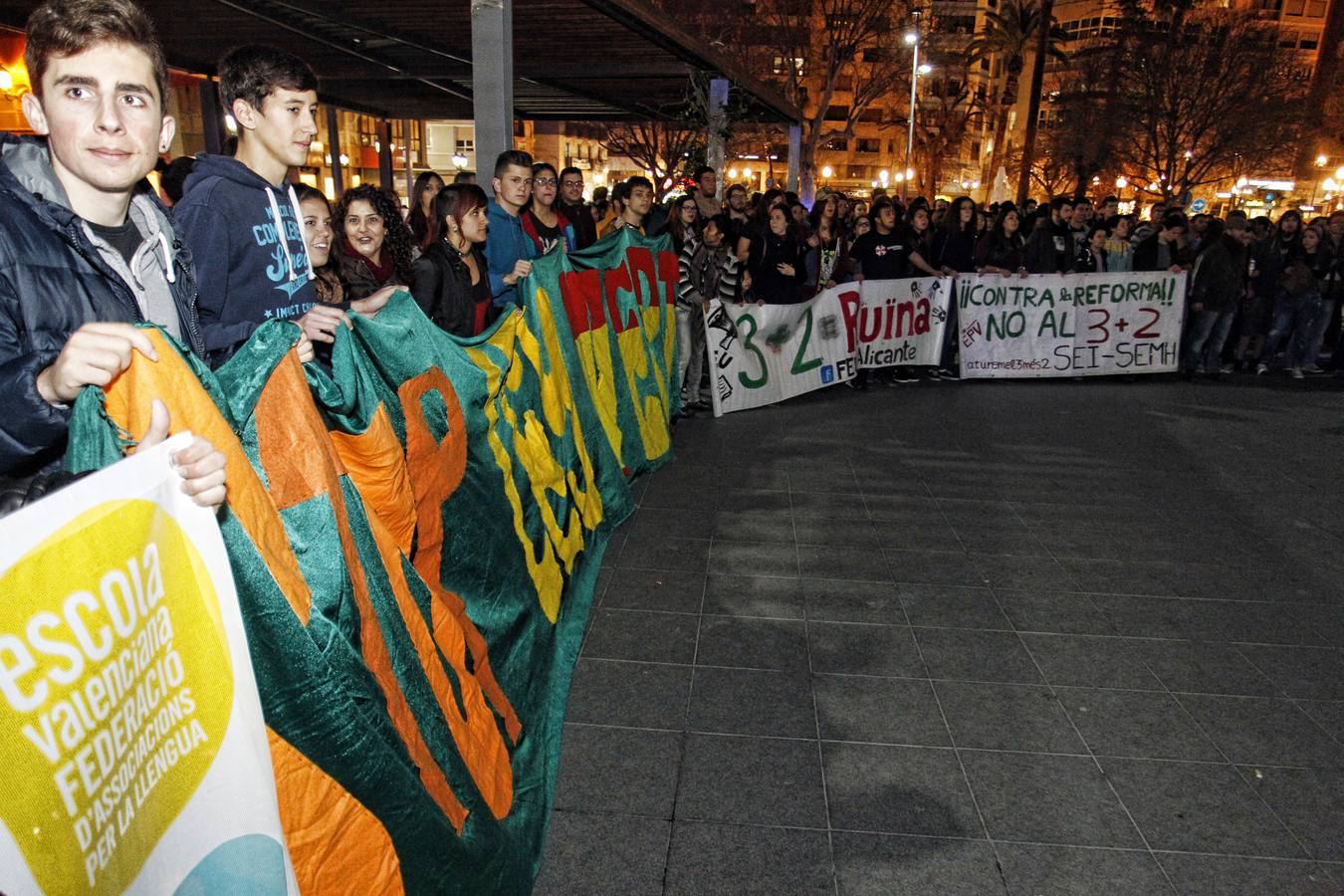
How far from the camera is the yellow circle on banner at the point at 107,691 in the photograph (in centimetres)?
104

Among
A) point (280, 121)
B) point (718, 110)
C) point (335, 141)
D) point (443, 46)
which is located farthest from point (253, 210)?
point (335, 141)

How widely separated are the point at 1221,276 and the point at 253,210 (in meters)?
11.3

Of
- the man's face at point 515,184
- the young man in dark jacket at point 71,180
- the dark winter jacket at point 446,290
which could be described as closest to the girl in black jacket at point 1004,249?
the man's face at point 515,184

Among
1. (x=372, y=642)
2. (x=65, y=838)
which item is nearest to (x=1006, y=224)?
(x=372, y=642)

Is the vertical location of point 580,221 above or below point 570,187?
below

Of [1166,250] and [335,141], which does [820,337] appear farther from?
[335,141]

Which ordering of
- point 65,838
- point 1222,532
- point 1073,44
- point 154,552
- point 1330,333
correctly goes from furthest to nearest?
point 1073,44 → point 1330,333 → point 1222,532 → point 154,552 → point 65,838

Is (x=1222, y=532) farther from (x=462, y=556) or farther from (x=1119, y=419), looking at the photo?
(x=462, y=556)

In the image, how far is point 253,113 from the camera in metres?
2.85

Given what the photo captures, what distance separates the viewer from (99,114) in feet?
5.99

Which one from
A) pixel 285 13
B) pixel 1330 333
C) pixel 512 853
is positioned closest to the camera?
pixel 512 853

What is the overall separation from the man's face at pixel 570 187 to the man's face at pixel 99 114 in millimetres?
7687

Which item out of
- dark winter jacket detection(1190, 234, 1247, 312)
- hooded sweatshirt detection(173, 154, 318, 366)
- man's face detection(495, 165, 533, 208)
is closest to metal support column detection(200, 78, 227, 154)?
man's face detection(495, 165, 533, 208)

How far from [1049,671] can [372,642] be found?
9.90ft
